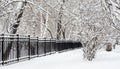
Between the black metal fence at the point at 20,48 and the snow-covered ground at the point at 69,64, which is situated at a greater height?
the black metal fence at the point at 20,48

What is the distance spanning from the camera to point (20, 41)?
15.8 meters

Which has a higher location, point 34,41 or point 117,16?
point 117,16

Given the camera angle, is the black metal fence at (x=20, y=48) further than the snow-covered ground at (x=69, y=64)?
Yes

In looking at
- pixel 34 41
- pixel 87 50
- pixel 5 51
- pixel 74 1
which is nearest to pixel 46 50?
pixel 34 41

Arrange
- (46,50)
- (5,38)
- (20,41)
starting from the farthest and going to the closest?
(46,50)
(20,41)
(5,38)

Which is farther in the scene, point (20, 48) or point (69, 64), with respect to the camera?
point (20, 48)

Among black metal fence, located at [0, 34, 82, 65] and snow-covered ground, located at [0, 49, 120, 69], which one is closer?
snow-covered ground, located at [0, 49, 120, 69]

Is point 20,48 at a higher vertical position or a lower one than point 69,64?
higher

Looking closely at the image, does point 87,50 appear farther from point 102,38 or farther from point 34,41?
point 34,41

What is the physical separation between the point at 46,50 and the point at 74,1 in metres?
15.3

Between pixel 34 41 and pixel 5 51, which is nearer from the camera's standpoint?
pixel 5 51

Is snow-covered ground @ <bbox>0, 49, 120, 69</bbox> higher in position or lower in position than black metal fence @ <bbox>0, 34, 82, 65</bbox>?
lower

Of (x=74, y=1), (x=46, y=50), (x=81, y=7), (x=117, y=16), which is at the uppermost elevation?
(x=74, y=1)

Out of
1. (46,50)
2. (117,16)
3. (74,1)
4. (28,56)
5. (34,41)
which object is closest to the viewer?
(117,16)
